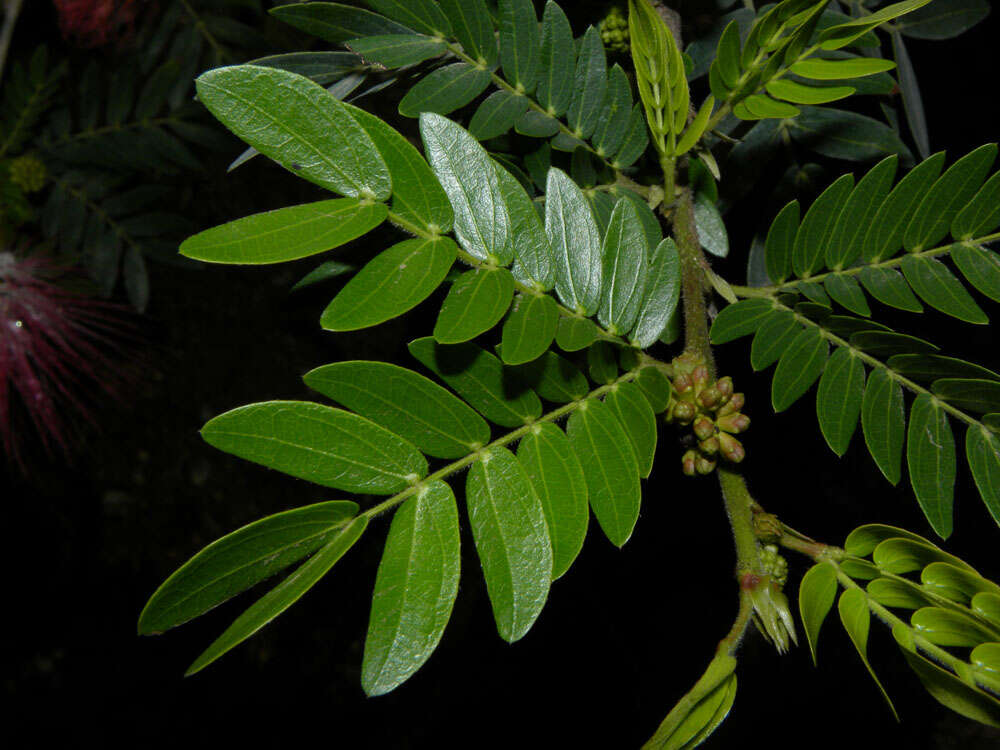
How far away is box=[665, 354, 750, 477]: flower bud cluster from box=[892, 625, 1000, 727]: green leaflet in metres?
0.19

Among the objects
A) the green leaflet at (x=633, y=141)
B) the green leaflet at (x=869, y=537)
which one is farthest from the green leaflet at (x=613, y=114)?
the green leaflet at (x=869, y=537)

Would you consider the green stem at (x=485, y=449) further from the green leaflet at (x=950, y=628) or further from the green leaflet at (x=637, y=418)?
the green leaflet at (x=950, y=628)

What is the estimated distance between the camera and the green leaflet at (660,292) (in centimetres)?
60

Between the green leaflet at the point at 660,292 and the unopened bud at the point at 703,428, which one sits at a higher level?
the green leaflet at the point at 660,292

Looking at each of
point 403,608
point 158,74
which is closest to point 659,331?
point 403,608

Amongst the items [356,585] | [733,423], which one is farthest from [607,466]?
[356,585]

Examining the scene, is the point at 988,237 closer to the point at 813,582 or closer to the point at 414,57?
the point at 813,582

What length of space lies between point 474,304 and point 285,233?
139 mm

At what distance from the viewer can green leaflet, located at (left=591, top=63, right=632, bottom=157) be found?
70 cm

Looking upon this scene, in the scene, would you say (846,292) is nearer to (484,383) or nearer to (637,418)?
(637,418)

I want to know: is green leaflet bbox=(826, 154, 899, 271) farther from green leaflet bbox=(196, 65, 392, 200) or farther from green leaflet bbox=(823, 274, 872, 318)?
green leaflet bbox=(196, 65, 392, 200)

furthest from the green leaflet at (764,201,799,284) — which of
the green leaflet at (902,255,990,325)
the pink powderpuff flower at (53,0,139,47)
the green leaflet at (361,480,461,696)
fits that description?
the pink powderpuff flower at (53,0,139,47)

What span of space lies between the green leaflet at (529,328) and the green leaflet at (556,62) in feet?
0.82

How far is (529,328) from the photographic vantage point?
0.53 meters
